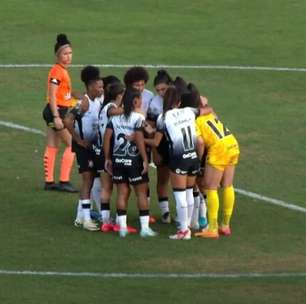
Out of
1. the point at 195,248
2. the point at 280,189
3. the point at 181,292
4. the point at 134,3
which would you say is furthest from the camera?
the point at 134,3

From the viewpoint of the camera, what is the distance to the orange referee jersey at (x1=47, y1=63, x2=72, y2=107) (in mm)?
18516

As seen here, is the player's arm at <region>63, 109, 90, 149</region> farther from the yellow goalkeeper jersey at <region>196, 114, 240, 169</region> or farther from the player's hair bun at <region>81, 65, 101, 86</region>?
the yellow goalkeeper jersey at <region>196, 114, 240, 169</region>

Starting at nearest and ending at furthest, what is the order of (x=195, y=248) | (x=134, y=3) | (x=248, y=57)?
(x=195, y=248) → (x=248, y=57) → (x=134, y=3)

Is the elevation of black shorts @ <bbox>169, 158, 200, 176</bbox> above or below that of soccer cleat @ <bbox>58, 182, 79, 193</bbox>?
above

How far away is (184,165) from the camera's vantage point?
16.5m

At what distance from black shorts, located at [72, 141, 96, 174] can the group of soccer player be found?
1 centimetres

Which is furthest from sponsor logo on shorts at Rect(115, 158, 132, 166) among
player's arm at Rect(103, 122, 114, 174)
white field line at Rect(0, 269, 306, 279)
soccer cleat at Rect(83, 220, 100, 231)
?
white field line at Rect(0, 269, 306, 279)

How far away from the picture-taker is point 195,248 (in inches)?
639

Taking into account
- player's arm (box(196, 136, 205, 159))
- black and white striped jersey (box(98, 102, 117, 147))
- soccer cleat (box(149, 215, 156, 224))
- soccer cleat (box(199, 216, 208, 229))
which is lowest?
soccer cleat (box(149, 215, 156, 224))

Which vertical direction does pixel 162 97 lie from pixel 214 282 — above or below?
above

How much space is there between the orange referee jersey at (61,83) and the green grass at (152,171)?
1.25 m

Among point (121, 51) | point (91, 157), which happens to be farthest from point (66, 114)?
point (121, 51)

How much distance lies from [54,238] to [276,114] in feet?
24.1

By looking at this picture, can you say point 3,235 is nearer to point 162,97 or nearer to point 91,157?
point 91,157
